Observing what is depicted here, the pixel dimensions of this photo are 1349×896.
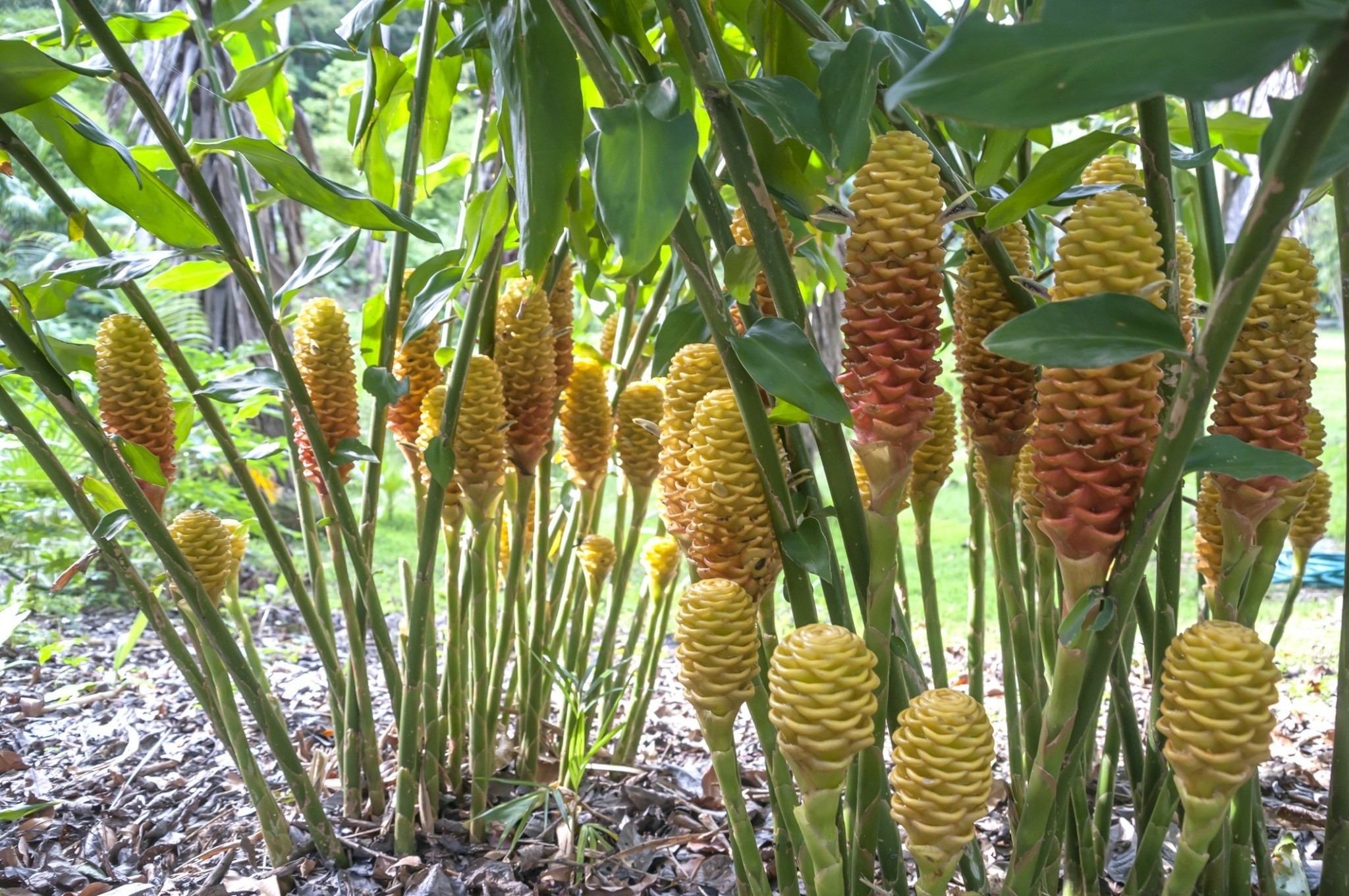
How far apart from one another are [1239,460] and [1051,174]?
0.22m

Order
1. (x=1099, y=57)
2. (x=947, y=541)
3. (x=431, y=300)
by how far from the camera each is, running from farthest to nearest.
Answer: (x=947, y=541)
(x=431, y=300)
(x=1099, y=57)

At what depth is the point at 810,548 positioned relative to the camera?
2.07ft

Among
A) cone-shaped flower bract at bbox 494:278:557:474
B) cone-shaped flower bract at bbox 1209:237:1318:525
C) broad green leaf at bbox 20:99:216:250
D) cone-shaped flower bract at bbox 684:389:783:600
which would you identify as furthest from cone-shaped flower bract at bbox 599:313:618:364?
cone-shaped flower bract at bbox 1209:237:1318:525

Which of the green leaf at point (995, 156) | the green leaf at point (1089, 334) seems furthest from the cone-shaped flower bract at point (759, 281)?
the green leaf at point (1089, 334)

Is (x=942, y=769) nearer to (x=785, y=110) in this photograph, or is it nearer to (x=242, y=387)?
(x=785, y=110)

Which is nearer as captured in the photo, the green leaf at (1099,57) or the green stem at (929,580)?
the green leaf at (1099,57)

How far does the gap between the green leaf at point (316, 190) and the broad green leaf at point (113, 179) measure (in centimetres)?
6

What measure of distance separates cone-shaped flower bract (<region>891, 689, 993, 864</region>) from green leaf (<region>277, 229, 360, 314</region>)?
0.72 meters

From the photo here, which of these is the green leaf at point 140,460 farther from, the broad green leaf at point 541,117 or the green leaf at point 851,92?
the green leaf at point 851,92

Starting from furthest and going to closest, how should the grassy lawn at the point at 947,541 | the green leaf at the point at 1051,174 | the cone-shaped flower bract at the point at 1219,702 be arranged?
the grassy lawn at the point at 947,541 < the green leaf at the point at 1051,174 < the cone-shaped flower bract at the point at 1219,702

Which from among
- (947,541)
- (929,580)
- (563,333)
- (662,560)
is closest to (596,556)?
(662,560)

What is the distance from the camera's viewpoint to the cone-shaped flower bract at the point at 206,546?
0.99 meters

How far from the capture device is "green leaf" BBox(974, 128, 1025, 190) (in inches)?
29.2

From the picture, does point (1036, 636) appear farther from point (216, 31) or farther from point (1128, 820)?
point (216, 31)
